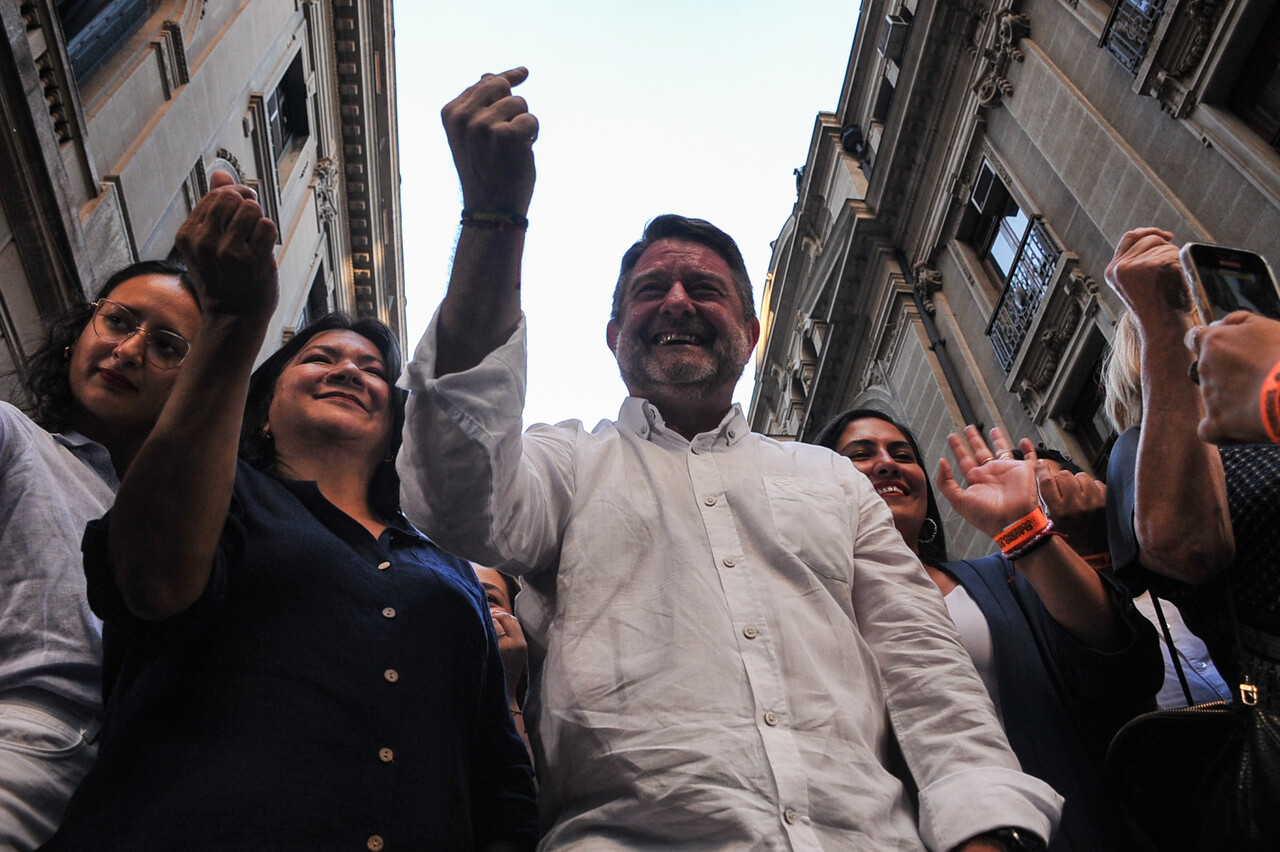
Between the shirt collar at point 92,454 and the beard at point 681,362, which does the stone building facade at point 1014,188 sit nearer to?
the beard at point 681,362

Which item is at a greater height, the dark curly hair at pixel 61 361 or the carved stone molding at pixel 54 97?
the dark curly hair at pixel 61 361

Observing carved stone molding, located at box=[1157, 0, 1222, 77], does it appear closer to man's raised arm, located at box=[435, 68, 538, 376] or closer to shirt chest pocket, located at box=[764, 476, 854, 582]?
shirt chest pocket, located at box=[764, 476, 854, 582]

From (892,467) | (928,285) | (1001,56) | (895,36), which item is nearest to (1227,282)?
(892,467)

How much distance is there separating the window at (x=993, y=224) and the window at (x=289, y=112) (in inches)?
516

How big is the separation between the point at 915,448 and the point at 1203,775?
3.11 metres

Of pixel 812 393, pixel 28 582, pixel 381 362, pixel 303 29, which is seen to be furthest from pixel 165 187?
pixel 812 393

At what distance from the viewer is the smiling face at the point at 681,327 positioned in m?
3.03

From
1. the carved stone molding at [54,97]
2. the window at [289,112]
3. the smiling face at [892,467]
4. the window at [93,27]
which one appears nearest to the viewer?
the smiling face at [892,467]

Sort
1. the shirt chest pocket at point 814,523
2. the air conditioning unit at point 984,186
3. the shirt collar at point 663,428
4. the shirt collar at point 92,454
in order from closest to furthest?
the shirt chest pocket at point 814,523, the shirt collar at point 92,454, the shirt collar at point 663,428, the air conditioning unit at point 984,186

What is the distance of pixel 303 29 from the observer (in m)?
16.9

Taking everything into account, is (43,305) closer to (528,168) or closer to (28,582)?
(28,582)

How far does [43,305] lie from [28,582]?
24.0 feet

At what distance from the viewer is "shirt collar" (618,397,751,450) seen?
9.32 feet

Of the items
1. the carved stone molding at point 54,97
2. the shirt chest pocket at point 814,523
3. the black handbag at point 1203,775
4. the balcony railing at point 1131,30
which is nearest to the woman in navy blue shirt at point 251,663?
the shirt chest pocket at point 814,523
